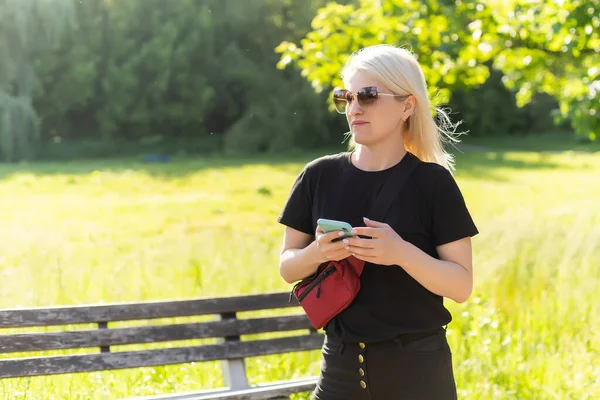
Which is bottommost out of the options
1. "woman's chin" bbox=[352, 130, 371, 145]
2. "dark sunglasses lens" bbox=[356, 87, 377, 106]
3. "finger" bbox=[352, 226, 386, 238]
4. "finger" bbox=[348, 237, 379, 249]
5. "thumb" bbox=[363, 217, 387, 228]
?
"finger" bbox=[348, 237, 379, 249]

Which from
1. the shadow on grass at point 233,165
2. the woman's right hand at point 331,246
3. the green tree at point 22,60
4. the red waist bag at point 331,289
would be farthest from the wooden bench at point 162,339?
the green tree at point 22,60

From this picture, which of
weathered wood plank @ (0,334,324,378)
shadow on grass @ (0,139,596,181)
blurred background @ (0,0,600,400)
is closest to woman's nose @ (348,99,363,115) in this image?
blurred background @ (0,0,600,400)

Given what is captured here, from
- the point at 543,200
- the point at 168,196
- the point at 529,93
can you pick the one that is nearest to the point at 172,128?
the point at 168,196

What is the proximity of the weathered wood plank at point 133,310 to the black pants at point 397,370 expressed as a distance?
157 cm

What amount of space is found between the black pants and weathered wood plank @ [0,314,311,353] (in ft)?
5.27

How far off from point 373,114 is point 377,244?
17.4 inches

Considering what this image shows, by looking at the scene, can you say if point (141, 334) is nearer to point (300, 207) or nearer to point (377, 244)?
point (300, 207)

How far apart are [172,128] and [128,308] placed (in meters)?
46.0

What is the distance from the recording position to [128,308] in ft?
12.1

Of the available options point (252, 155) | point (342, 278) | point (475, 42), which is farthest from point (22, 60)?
point (342, 278)

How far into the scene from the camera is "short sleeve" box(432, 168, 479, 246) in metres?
2.32

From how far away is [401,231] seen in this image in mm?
2340

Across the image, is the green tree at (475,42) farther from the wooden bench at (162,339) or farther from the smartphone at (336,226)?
the smartphone at (336,226)

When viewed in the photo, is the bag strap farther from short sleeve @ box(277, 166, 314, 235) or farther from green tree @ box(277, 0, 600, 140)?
green tree @ box(277, 0, 600, 140)
